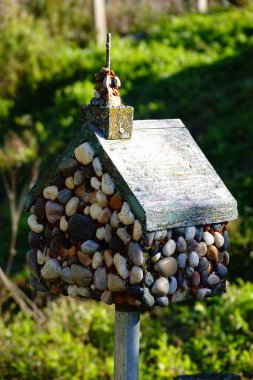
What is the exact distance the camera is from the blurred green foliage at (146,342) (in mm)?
4645

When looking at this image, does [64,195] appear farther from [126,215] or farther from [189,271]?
[189,271]

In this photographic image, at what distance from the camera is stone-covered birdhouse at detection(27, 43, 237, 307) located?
2.66m

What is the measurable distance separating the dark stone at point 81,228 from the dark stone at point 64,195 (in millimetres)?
96

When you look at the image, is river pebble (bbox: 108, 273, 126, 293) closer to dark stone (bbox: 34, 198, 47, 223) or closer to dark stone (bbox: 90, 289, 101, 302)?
dark stone (bbox: 90, 289, 101, 302)

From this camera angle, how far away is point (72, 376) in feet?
15.2

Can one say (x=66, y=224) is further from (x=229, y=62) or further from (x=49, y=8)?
(x=49, y=8)

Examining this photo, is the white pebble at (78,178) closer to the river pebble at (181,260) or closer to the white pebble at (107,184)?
the white pebble at (107,184)

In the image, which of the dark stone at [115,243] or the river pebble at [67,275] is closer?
the dark stone at [115,243]

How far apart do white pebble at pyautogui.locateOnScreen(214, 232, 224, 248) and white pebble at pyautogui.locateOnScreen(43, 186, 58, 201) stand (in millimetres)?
650

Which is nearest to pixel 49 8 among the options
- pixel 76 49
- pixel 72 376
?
pixel 76 49

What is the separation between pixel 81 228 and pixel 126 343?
51 centimetres

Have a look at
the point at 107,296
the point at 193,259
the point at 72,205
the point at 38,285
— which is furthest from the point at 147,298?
the point at 38,285

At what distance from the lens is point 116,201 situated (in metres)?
2.69

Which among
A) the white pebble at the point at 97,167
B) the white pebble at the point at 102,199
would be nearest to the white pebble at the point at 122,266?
the white pebble at the point at 102,199
